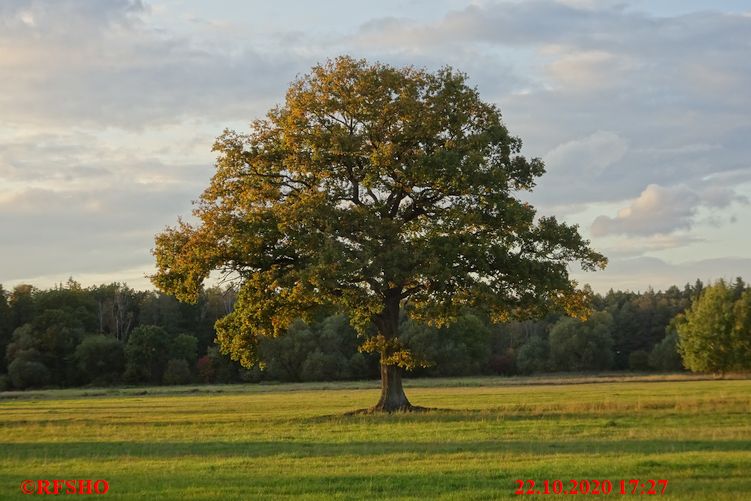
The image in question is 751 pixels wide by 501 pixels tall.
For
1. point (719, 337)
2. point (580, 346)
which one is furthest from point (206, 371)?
point (719, 337)

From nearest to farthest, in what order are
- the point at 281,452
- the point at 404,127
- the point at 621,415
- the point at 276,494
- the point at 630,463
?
the point at 276,494, the point at 630,463, the point at 281,452, the point at 621,415, the point at 404,127

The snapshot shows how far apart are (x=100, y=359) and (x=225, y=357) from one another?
17.4 meters

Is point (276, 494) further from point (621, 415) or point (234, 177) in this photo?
point (234, 177)

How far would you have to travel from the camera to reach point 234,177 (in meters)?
38.8

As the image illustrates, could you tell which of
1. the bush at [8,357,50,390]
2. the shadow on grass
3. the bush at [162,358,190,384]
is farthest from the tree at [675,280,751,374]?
the bush at [8,357,50,390]

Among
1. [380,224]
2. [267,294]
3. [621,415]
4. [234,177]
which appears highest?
[234,177]

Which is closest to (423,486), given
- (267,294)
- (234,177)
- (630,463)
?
(630,463)

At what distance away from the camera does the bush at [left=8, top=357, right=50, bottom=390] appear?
117 meters

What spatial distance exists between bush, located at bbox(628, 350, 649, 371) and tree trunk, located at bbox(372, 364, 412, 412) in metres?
105

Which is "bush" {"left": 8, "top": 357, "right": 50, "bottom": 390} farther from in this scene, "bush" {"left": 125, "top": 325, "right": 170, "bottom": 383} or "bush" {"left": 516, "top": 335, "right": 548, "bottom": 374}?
"bush" {"left": 516, "top": 335, "right": 548, "bottom": 374}

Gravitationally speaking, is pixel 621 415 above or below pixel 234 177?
below

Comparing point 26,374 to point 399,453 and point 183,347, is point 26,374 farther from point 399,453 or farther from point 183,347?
point 399,453

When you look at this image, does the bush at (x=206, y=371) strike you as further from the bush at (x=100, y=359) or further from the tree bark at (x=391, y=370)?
the tree bark at (x=391, y=370)

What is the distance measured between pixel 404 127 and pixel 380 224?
14.2 ft
